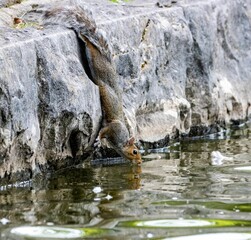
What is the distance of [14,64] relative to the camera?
776 cm

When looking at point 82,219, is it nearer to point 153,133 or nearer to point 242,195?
point 242,195

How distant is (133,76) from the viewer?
10.2 meters

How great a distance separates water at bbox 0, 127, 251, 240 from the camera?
626 cm

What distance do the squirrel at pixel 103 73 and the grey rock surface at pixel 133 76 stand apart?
0.15 metres

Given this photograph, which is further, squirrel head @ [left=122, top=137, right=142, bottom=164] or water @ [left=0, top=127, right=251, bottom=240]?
squirrel head @ [left=122, top=137, right=142, bottom=164]

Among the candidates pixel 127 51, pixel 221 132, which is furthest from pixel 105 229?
pixel 221 132

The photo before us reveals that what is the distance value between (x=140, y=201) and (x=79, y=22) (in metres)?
2.61

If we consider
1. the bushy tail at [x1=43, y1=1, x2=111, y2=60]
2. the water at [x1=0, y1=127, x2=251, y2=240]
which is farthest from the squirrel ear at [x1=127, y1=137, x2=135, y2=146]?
the bushy tail at [x1=43, y1=1, x2=111, y2=60]

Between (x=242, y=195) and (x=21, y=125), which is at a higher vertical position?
(x=21, y=125)

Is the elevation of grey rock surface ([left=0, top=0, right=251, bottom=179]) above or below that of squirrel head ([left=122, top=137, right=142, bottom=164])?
above

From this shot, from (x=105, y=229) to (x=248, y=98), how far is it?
6.63m

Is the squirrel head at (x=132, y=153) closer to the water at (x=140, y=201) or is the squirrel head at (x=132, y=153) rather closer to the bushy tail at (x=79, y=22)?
the water at (x=140, y=201)

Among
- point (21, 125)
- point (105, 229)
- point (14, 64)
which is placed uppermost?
point (14, 64)

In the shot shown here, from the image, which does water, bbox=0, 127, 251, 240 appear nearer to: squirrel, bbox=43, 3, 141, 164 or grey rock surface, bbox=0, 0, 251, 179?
squirrel, bbox=43, 3, 141, 164
